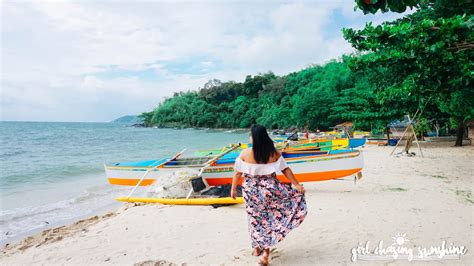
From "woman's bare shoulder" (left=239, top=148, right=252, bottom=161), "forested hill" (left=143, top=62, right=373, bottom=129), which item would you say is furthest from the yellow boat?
"forested hill" (left=143, top=62, right=373, bottom=129)

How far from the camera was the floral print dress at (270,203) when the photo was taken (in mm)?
3137

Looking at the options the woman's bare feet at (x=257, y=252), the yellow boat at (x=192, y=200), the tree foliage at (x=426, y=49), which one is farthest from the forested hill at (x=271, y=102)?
the woman's bare feet at (x=257, y=252)

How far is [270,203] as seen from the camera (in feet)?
10.4

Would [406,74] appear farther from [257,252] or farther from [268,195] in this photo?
[257,252]

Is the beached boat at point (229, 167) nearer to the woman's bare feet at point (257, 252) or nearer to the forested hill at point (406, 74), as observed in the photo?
the forested hill at point (406, 74)

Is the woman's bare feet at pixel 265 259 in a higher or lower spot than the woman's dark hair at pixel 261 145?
lower

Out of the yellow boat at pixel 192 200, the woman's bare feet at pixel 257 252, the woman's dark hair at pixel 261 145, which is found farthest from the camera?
the yellow boat at pixel 192 200

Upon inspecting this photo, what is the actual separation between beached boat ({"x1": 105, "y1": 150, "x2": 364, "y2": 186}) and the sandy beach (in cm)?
45

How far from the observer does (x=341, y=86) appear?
4288cm

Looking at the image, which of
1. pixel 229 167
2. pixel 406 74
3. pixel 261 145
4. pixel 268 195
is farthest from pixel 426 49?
pixel 229 167

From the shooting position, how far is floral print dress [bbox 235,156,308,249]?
123 inches

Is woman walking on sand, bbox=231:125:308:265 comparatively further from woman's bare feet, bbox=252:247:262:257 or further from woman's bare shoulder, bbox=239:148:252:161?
woman's bare feet, bbox=252:247:262:257

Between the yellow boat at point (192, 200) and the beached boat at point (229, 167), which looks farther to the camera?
the beached boat at point (229, 167)

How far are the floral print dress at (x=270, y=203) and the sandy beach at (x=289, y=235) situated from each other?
398mm
